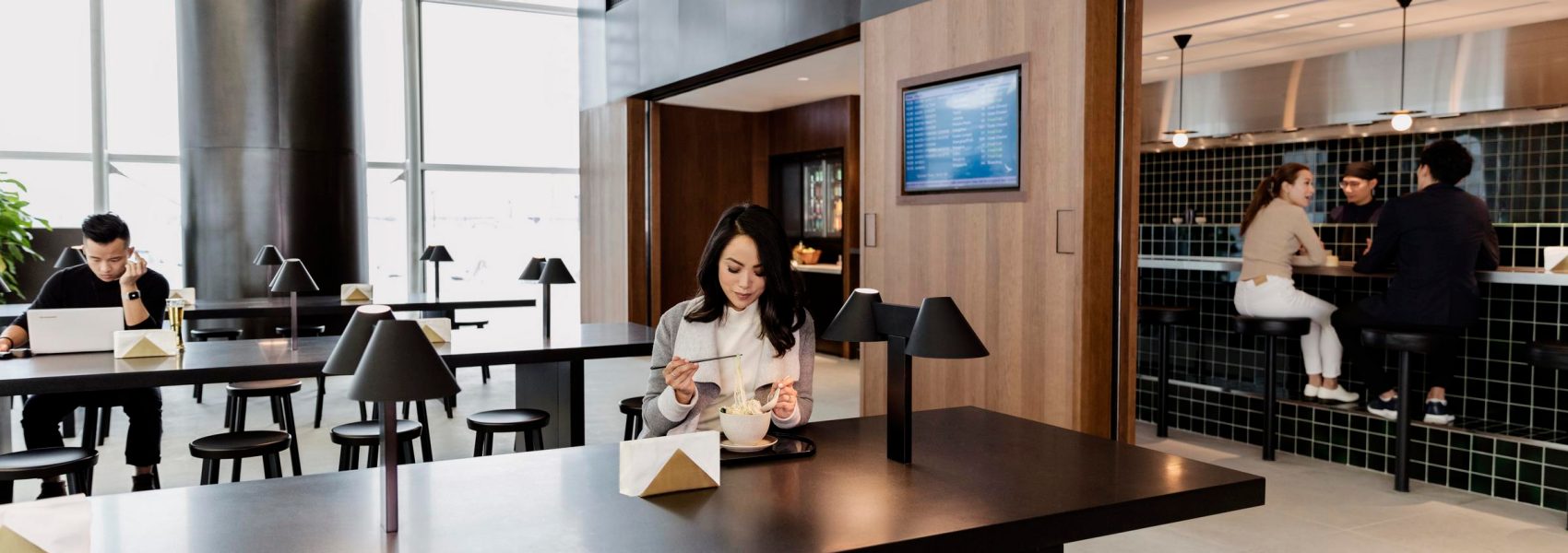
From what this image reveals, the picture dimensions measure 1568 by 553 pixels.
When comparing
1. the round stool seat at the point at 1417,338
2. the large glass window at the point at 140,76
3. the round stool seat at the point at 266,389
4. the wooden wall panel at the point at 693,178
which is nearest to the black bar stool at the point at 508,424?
the round stool seat at the point at 266,389

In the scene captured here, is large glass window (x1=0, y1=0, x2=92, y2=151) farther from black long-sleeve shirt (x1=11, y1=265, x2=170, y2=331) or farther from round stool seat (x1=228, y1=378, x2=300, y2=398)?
round stool seat (x1=228, y1=378, x2=300, y2=398)

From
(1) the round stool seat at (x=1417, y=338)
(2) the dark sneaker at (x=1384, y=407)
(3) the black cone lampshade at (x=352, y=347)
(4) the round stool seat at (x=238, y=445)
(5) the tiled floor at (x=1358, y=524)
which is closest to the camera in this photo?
(3) the black cone lampshade at (x=352, y=347)

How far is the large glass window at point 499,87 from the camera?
979 cm

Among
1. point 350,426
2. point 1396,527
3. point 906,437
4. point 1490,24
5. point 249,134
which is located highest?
point 1490,24

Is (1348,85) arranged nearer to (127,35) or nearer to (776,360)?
(776,360)

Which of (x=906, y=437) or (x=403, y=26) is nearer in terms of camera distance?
(x=906, y=437)

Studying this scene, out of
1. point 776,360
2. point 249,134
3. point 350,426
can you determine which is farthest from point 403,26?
point 776,360

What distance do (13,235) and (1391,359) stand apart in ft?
29.4

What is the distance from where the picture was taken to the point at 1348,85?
750 centimetres

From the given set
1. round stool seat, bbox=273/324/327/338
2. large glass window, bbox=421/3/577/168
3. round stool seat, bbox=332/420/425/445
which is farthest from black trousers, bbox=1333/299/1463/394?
large glass window, bbox=421/3/577/168

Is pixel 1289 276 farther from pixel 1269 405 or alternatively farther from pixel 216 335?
pixel 216 335

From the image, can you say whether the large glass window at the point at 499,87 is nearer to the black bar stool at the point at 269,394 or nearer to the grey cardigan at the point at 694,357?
the black bar stool at the point at 269,394

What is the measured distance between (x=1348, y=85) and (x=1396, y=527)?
453cm

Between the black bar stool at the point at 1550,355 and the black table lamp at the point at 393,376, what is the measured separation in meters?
4.16
